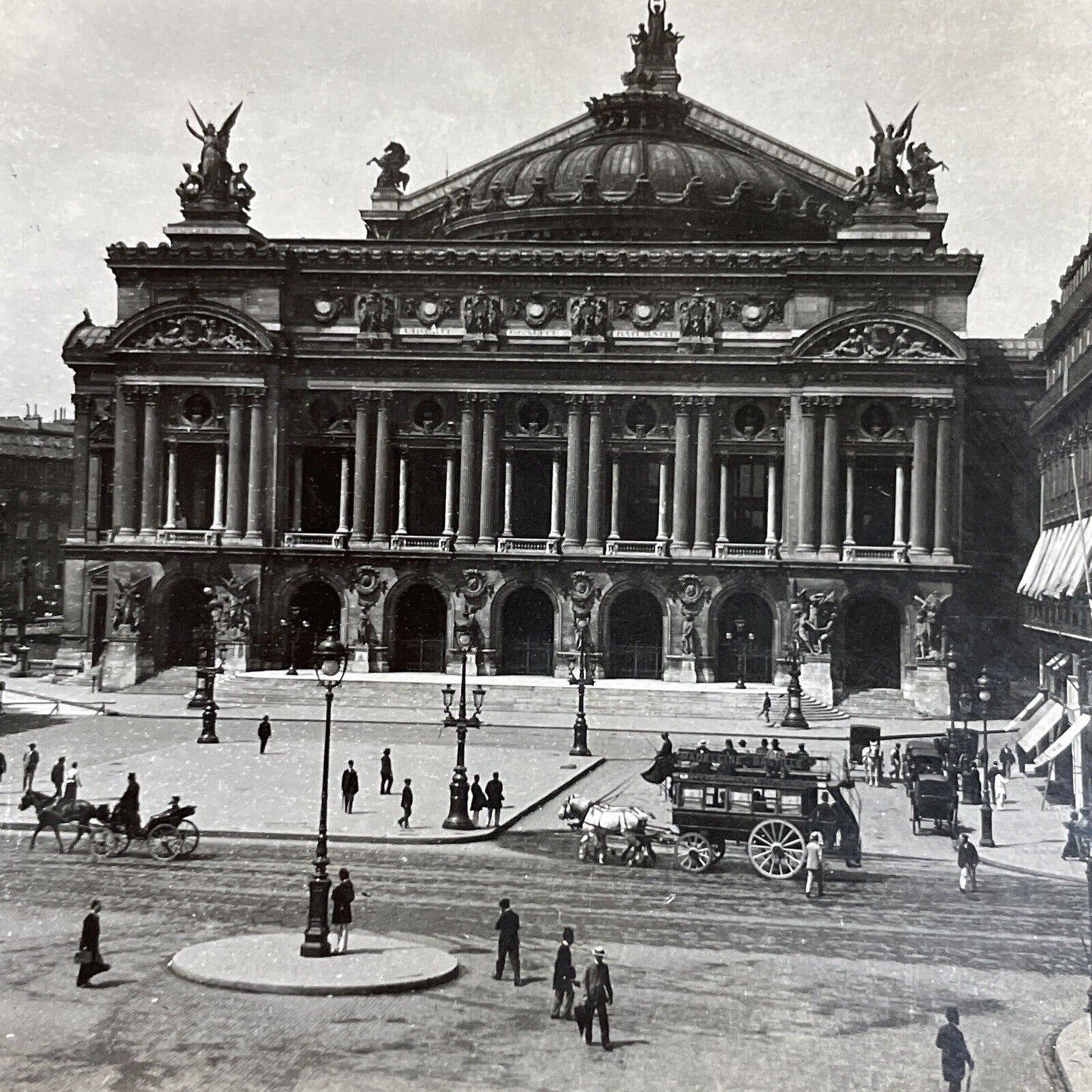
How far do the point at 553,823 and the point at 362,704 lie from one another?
84.3ft

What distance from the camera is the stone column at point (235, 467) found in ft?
205

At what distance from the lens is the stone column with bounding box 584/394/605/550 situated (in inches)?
2441

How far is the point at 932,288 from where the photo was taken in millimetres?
60344

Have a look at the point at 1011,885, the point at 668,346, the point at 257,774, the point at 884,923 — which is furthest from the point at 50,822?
the point at 668,346

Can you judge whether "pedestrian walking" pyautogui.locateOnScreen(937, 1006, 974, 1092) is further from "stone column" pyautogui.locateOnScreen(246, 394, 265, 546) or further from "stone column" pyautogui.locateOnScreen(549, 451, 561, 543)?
"stone column" pyautogui.locateOnScreen(246, 394, 265, 546)

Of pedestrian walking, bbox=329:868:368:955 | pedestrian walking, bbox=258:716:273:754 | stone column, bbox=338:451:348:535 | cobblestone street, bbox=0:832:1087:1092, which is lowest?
cobblestone street, bbox=0:832:1087:1092

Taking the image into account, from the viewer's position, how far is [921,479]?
59.8 meters

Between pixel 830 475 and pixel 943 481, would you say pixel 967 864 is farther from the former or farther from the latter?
pixel 943 481

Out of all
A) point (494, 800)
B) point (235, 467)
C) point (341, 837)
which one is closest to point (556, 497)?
point (235, 467)

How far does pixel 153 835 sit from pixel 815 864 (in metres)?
12.8

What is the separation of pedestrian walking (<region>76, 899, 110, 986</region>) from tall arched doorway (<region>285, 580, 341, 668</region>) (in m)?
43.9

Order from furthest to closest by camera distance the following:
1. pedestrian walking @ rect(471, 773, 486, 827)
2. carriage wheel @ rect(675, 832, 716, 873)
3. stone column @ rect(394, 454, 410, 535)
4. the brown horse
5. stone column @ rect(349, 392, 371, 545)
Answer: stone column @ rect(349, 392, 371, 545)
stone column @ rect(394, 454, 410, 535)
pedestrian walking @ rect(471, 773, 486, 827)
the brown horse
carriage wheel @ rect(675, 832, 716, 873)

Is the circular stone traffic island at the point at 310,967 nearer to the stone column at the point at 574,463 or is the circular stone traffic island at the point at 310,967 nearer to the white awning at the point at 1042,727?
the white awning at the point at 1042,727

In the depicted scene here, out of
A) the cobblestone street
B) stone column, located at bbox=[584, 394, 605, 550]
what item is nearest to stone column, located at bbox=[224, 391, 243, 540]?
stone column, located at bbox=[584, 394, 605, 550]
